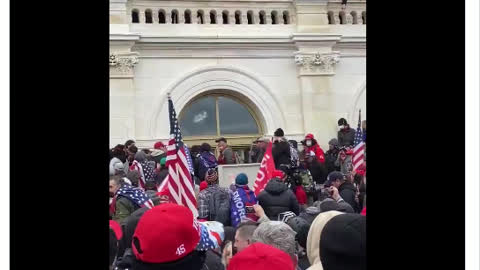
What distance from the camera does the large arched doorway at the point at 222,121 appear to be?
14312mm

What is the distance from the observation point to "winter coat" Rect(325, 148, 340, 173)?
37.6 ft

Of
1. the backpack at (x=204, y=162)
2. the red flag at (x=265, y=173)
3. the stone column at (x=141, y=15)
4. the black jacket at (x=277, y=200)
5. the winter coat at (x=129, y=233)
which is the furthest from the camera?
the stone column at (x=141, y=15)

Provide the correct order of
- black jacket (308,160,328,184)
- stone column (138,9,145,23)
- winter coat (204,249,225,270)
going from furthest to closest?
stone column (138,9,145,23) → black jacket (308,160,328,184) → winter coat (204,249,225,270)

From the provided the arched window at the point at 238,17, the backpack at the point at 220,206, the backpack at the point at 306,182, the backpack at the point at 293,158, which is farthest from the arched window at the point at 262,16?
the backpack at the point at 220,206

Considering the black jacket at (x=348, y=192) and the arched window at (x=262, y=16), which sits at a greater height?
the arched window at (x=262, y=16)

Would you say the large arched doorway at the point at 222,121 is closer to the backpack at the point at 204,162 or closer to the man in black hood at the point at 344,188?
the backpack at the point at 204,162

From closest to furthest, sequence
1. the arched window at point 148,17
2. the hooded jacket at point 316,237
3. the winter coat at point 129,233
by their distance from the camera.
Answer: the hooded jacket at point 316,237
the winter coat at point 129,233
the arched window at point 148,17

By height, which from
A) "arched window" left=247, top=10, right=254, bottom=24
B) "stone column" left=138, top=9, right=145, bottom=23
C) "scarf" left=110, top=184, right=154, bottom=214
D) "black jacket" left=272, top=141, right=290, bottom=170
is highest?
"arched window" left=247, top=10, right=254, bottom=24

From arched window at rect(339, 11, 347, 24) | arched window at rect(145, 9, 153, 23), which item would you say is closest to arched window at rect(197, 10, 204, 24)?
arched window at rect(145, 9, 153, 23)

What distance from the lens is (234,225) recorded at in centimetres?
636

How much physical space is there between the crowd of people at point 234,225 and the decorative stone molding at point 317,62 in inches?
174

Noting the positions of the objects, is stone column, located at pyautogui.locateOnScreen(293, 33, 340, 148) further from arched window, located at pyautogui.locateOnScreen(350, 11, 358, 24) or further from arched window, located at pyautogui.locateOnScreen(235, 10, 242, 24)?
arched window, located at pyautogui.locateOnScreen(235, 10, 242, 24)

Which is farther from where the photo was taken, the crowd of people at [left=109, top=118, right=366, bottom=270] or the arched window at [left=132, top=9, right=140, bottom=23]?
the arched window at [left=132, top=9, right=140, bottom=23]
